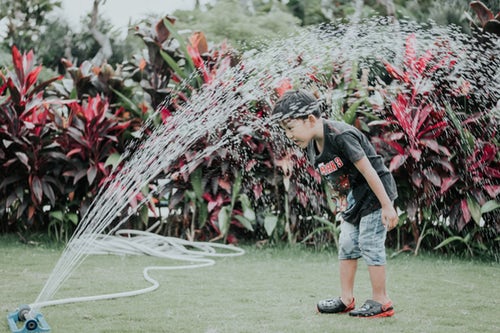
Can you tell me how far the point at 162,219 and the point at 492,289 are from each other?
2841 millimetres

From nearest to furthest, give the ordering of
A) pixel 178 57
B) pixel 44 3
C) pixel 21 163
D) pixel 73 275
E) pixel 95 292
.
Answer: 1. pixel 95 292
2. pixel 73 275
3. pixel 21 163
4. pixel 178 57
5. pixel 44 3

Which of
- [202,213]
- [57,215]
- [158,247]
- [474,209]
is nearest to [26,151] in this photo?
[57,215]

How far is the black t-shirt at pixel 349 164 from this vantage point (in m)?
2.83

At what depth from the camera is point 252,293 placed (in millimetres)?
3357

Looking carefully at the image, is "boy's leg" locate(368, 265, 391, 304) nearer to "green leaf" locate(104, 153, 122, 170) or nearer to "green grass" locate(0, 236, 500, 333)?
"green grass" locate(0, 236, 500, 333)

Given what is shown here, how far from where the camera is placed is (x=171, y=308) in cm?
299

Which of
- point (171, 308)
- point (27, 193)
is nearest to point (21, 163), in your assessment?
point (27, 193)

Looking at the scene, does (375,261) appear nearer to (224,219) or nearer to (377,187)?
(377,187)

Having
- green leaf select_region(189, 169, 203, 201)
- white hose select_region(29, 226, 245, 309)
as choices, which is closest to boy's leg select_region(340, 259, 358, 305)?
white hose select_region(29, 226, 245, 309)

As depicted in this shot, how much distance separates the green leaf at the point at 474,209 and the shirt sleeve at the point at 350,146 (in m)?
2.00

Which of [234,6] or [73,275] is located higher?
[234,6]

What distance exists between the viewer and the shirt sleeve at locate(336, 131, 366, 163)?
2.78 m

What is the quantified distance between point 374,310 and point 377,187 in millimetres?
591

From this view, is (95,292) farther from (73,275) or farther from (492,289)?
(492,289)
